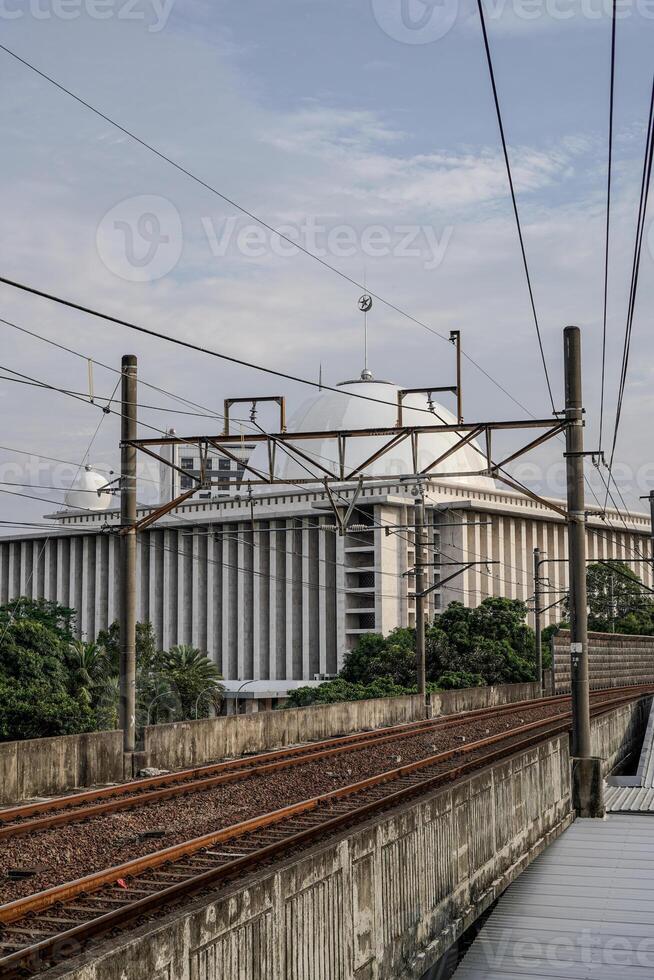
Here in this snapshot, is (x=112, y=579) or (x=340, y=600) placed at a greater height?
(x=112, y=579)

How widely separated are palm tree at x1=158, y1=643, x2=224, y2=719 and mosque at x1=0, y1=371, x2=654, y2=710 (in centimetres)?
1925

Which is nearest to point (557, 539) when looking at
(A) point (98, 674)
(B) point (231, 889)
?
(A) point (98, 674)

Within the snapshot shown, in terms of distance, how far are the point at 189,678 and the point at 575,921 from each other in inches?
2618

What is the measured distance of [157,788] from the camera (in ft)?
64.4

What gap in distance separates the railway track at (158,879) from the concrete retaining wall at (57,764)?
454 centimetres

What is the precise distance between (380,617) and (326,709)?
3053 inches

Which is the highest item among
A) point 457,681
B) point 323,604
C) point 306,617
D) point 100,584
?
point 100,584

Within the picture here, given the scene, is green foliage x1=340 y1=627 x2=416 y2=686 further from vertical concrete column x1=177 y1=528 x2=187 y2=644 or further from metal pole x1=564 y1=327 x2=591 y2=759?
Result: metal pole x1=564 y1=327 x2=591 y2=759

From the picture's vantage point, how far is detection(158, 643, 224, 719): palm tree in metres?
76.4

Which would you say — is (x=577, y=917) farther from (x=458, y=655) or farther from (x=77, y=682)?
(x=458, y=655)

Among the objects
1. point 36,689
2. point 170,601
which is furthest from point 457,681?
point 170,601

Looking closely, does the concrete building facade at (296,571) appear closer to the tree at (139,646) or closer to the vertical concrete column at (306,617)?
the vertical concrete column at (306,617)

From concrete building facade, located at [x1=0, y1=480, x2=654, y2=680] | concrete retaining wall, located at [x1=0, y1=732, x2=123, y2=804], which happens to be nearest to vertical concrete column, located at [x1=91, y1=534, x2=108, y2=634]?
concrete building facade, located at [x1=0, y1=480, x2=654, y2=680]

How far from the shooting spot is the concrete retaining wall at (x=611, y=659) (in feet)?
209
